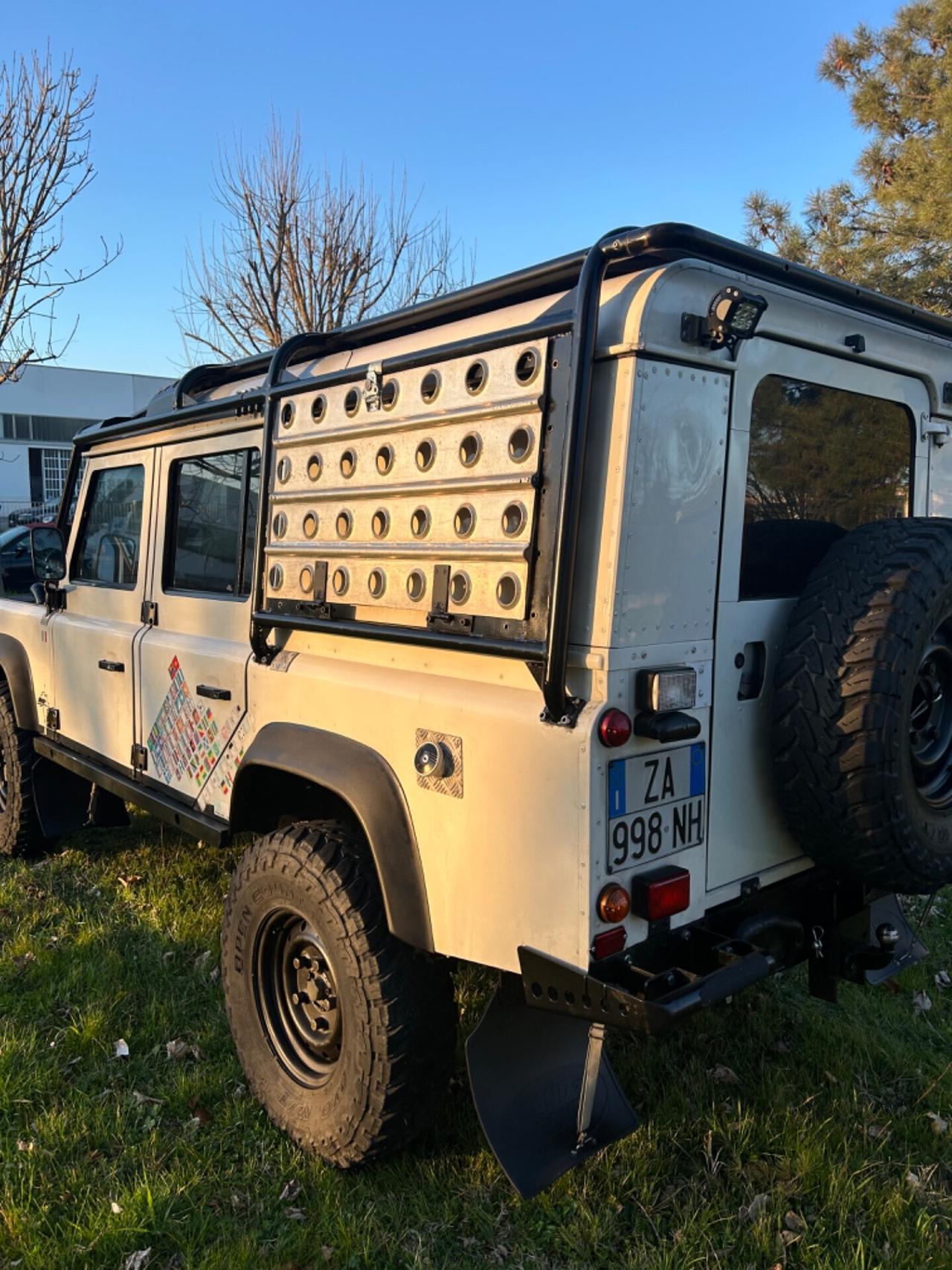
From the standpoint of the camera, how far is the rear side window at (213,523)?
11.1 ft

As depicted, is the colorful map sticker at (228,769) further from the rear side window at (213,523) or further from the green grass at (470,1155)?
the green grass at (470,1155)

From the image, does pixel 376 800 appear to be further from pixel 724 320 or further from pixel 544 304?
pixel 724 320


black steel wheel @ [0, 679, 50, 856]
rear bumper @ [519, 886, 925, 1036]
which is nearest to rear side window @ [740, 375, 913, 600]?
rear bumper @ [519, 886, 925, 1036]

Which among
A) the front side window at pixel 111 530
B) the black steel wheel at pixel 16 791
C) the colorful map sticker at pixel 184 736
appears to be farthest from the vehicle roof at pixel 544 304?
the black steel wheel at pixel 16 791

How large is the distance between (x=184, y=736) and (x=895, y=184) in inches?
431

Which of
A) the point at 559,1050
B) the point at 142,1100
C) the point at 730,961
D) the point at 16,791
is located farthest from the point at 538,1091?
the point at 16,791

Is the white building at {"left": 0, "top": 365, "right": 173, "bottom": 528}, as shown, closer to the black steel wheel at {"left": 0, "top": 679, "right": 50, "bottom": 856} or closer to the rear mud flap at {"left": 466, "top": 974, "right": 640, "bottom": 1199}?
the black steel wheel at {"left": 0, "top": 679, "right": 50, "bottom": 856}

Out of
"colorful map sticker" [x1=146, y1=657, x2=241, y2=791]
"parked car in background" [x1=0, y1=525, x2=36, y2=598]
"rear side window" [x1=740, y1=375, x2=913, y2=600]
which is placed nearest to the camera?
"rear side window" [x1=740, y1=375, x2=913, y2=600]

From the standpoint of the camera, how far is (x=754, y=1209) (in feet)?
8.27

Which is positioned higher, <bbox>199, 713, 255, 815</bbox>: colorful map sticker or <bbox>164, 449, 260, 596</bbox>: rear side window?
<bbox>164, 449, 260, 596</bbox>: rear side window

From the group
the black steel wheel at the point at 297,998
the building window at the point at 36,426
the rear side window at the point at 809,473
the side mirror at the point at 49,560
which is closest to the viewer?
the rear side window at the point at 809,473

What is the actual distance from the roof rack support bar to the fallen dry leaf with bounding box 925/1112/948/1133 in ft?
6.49

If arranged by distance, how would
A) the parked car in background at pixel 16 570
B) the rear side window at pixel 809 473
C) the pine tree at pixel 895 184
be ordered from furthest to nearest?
the pine tree at pixel 895 184 → the parked car in background at pixel 16 570 → the rear side window at pixel 809 473

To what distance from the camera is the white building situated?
35.6 metres
